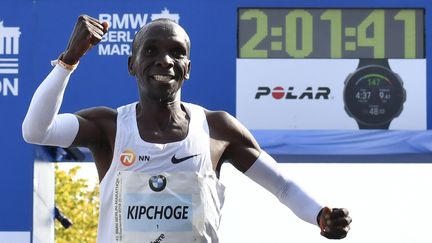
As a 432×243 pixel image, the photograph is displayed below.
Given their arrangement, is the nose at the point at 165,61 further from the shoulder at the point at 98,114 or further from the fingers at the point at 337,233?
the fingers at the point at 337,233

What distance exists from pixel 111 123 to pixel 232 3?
5.15 meters

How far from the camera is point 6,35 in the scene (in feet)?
32.5

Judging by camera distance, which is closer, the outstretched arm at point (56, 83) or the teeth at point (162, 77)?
the outstretched arm at point (56, 83)

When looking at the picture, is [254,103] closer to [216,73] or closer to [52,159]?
[216,73]

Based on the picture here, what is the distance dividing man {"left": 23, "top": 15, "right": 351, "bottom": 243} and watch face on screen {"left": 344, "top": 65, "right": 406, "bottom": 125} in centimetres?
499

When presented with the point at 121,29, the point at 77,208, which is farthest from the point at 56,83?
the point at 77,208

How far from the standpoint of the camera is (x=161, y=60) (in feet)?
14.9

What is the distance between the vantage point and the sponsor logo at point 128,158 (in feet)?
15.0

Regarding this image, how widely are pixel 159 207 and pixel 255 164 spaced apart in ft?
1.60

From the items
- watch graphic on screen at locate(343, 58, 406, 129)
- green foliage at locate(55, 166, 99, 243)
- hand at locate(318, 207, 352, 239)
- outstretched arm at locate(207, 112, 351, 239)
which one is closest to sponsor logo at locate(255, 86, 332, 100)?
watch graphic on screen at locate(343, 58, 406, 129)

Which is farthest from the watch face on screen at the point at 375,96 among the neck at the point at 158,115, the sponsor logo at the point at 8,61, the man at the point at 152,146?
the neck at the point at 158,115

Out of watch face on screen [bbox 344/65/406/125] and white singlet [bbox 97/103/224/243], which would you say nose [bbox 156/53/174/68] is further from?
watch face on screen [bbox 344/65/406/125]

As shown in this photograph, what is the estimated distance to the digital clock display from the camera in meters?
9.68

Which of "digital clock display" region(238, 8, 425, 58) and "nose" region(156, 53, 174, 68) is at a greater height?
"digital clock display" region(238, 8, 425, 58)
